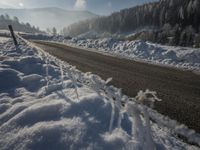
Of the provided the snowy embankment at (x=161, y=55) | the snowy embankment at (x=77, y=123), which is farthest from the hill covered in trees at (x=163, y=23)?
the snowy embankment at (x=77, y=123)

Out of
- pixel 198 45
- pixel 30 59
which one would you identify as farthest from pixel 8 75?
pixel 198 45

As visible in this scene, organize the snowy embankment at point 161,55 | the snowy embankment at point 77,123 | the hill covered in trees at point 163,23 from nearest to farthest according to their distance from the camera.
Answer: the snowy embankment at point 77,123 → the snowy embankment at point 161,55 → the hill covered in trees at point 163,23

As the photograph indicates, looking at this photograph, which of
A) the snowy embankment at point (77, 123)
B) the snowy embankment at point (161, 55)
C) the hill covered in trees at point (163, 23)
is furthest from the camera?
the hill covered in trees at point (163, 23)

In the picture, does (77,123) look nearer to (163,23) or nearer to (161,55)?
(161,55)

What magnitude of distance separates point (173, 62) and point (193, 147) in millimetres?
14309

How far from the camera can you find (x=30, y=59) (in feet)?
33.7

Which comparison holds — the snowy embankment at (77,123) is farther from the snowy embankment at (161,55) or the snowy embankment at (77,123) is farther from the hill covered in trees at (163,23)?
the hill covered in trees at (163,23)

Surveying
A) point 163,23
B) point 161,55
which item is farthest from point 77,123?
point 163,23

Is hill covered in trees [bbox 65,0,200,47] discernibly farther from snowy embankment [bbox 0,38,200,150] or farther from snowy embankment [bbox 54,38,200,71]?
snowy embankment [bbox 0,38,200,150]

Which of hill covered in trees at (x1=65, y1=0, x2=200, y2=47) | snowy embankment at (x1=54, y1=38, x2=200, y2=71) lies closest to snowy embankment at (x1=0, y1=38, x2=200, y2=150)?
snowy embankment at (x1=54, y1=38, x2=200, y2=71)

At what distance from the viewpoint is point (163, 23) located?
109m

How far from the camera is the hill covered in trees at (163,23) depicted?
43.9m

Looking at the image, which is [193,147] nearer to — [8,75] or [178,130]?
[178,130]

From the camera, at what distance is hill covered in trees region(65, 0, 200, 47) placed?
4394 cm
